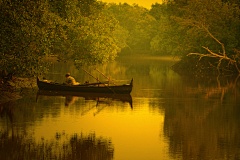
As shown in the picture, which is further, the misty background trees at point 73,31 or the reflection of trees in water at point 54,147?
the misty background trees at point 73,31

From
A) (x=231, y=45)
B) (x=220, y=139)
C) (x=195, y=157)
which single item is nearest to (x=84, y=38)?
(x=220, y=139)

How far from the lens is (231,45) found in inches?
1714

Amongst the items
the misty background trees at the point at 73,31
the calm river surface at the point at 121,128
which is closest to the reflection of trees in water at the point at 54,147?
the calm river surface at the point at 121,128

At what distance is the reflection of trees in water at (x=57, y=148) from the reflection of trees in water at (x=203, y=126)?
2293 mm

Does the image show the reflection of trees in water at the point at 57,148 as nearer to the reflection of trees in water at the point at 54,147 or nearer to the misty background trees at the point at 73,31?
the reflection of trees in water at the point at 54,147

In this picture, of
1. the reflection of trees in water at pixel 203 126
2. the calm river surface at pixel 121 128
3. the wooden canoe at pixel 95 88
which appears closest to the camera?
the calm river surface at pixel 121 128

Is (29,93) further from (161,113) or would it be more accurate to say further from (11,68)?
(161,113)

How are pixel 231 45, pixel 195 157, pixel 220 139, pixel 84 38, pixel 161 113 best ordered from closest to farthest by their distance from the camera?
pixel 195 157 < pixel 220 139 < pixel 161 113 < pixel 84 38 < pixel 231 45

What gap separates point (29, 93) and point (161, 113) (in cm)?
1061

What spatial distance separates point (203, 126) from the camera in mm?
16734

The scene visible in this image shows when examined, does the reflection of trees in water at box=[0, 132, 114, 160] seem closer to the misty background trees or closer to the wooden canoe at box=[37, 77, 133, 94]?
the misty background trees

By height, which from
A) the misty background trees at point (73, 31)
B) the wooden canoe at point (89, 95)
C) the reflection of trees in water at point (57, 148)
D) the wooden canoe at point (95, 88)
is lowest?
the reflection of trees in water at point (57, 148)

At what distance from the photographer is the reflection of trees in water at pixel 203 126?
12680 mm

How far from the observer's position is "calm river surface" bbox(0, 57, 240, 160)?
40.8 feet
